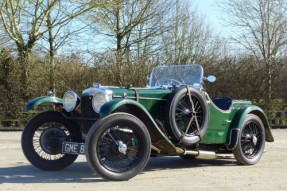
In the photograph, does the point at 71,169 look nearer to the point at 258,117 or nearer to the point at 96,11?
the point at 258,117

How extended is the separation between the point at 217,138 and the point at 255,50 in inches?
717

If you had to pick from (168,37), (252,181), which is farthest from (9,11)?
(252,181)

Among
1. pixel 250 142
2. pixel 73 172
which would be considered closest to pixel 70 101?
pixel 73 172

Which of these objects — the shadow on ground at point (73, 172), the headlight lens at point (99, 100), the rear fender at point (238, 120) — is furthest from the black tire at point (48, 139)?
the rear fender at point (238, 120)

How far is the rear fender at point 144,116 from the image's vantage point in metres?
7.18

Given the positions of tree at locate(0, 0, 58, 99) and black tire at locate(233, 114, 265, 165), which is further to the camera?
tree at locate(0, 0, 58, 99)

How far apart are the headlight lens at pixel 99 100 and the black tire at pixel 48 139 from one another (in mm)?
939

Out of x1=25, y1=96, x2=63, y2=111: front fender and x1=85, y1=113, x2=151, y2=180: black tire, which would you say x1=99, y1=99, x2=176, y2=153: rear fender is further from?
x1=25, y1=96, x2=63, y2=111: front fender

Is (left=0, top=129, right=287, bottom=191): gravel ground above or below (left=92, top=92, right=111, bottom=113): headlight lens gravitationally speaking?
below

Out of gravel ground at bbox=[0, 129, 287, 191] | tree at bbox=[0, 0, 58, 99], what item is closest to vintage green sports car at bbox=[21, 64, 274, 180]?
gravel ground at bbox=[0, 129, 287, 191]

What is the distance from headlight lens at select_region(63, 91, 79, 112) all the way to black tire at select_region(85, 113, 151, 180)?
1088mm

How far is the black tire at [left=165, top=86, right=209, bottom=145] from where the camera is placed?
7.87 meters

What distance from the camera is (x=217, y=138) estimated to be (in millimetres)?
8766

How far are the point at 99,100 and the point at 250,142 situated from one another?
3.19 m
